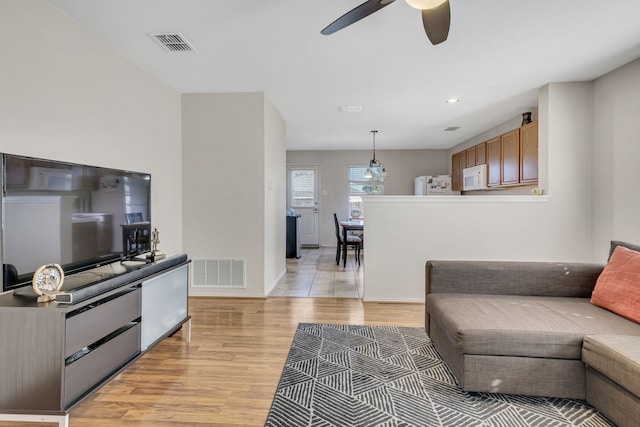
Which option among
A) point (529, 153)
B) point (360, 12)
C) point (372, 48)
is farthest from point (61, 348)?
point (529, 153)

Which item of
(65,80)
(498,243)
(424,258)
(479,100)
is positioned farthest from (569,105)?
(65,80)

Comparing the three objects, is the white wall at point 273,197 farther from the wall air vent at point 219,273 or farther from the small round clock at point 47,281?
the small round clock at point 47,281

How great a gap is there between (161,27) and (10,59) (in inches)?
36.8

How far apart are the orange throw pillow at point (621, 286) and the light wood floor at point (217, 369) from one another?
4.48 feet

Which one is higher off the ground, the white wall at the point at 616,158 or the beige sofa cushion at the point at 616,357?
the white wall at the point at 616,158

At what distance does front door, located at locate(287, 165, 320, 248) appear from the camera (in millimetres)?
7699

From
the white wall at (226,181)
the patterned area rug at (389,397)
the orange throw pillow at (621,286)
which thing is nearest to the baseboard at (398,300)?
the patterned area rug at (389,397)

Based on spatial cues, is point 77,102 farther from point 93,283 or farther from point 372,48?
point 372,48

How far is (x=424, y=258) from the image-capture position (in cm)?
356

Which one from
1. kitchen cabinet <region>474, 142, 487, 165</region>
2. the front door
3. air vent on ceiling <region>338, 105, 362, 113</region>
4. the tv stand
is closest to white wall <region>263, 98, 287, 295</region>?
air vent on ceiling <region>338, 105, 362, 113</region>

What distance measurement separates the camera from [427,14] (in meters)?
1.72

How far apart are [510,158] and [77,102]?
4891 mm

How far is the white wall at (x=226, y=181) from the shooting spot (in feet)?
11.8

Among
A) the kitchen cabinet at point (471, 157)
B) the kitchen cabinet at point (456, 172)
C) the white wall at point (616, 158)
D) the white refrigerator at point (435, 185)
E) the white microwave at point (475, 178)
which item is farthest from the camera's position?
the white refrigerator at point (435, 185)
